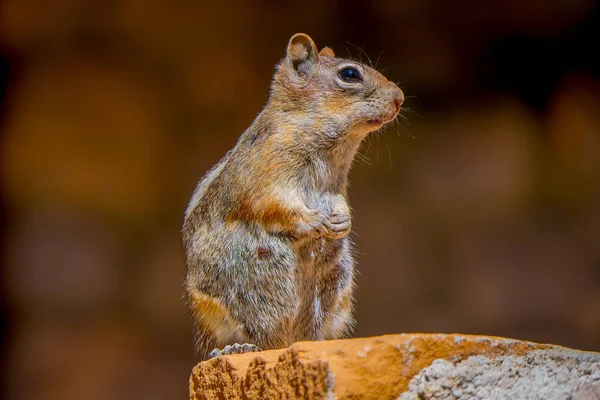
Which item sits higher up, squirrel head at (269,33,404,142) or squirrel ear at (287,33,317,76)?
squirrel ear at (287,33,317,76)

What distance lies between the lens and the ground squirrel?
2729 millimetres

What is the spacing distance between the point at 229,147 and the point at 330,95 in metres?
2.95

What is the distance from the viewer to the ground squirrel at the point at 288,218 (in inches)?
107

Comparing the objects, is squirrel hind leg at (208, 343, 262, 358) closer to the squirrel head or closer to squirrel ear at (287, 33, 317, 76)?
the squirrel head

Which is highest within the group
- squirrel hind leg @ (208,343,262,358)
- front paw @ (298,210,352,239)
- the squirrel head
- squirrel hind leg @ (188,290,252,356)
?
the squirrel head

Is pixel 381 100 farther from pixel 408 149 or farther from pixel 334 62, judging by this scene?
pixel 408 149

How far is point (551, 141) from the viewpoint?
19.9ft

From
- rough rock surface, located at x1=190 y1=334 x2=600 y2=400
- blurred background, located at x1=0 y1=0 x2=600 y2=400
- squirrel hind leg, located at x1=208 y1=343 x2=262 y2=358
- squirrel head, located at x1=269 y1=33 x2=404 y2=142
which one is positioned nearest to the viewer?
rough rock surface, located at x1=190 y1=334 x2=600 y2=400

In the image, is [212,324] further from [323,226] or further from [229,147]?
[229,147]

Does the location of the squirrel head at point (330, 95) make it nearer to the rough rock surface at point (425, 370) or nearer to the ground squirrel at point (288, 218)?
the ground squirrel at point (288, 218)

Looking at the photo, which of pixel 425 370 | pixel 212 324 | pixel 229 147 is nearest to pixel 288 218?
pixel 212 324

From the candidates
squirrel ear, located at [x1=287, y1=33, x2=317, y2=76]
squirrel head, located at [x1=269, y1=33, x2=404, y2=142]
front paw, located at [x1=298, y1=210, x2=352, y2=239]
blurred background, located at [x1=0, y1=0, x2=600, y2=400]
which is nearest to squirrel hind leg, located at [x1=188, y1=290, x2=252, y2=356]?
front paw, located at [x1=298, y1=210, x2=352, y2=239]

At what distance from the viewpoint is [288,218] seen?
2715mm

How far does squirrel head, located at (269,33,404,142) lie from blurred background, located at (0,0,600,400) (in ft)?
8.44
